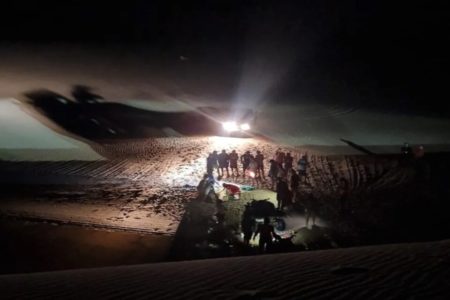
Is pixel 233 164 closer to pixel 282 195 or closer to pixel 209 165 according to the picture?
pixel 209 165

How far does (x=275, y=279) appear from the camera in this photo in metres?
4.58

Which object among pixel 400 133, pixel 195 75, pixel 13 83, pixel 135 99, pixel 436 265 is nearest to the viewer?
pixel 436 265

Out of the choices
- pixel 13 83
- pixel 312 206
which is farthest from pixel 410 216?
pixel 13 83

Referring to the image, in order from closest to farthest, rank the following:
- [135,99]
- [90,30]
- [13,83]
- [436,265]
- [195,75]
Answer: [436,265] < [90,30] < [195,75] < [13,83] < [135,99]

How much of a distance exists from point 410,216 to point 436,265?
6510 mm

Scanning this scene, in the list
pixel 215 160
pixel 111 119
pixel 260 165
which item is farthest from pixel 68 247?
pixel 111 119

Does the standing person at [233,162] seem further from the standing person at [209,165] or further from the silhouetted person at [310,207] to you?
the silhouetted person at [310,207]

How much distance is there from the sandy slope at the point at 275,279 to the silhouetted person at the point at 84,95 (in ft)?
25.6

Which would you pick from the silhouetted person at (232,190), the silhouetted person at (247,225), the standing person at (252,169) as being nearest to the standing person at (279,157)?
the standing person at (252,169)

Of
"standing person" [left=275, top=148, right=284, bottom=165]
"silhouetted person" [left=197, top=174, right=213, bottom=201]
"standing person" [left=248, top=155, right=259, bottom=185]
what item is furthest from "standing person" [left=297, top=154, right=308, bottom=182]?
"silhouetted person" [left=197, top=174, right=213, bottom=201]

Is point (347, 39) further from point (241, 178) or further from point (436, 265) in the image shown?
point (436, 265)

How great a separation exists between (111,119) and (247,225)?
7.78 metres

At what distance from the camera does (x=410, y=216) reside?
10.8 meters

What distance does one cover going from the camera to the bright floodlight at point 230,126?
14578mm
